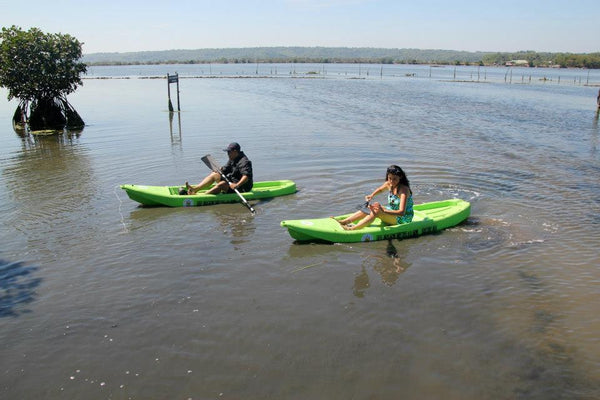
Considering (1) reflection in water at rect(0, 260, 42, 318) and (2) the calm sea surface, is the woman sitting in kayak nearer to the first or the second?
(2) the calm sea surface

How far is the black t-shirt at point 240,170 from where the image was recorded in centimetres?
1138

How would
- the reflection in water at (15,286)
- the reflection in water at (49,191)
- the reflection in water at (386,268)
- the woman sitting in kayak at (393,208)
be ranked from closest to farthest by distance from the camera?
the reflection in water at (15,286), the reflection in water at (386,268), the woman sitting in kayak at (393,208), the reflection in water at (49,191)

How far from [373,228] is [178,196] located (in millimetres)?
4674

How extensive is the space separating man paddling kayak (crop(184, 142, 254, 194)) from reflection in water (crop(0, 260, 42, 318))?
419 cm

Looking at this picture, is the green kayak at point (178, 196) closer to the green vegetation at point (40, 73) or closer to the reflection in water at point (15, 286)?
the reflection in water at point (15, 286)

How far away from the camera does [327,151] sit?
17.1 m

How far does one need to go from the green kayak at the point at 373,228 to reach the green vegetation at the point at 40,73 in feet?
61.6

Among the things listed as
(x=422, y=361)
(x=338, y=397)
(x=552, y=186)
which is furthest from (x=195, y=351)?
(x=552, y=186)

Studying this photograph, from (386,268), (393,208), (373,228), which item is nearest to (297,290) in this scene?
(386,268)

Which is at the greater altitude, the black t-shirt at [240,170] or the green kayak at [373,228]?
the black t-shirt at [240,170]

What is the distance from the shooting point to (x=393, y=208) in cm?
920

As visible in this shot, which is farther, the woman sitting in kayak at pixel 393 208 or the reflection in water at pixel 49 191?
the reflection in water at pixel 49 191

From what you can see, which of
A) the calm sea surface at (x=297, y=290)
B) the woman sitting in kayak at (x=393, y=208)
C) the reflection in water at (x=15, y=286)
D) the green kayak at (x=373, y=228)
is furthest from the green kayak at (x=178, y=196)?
the reflection in water at (x=15, y=286)

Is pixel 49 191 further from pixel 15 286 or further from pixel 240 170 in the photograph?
pixel 15 286
